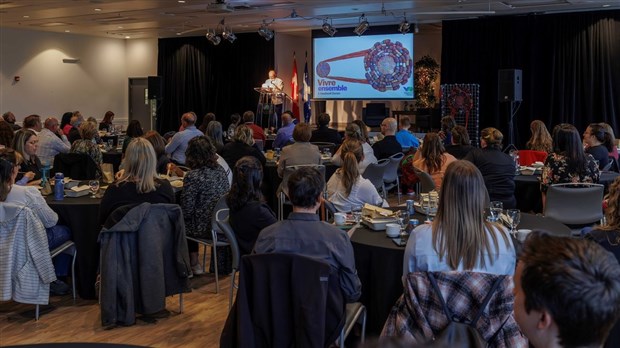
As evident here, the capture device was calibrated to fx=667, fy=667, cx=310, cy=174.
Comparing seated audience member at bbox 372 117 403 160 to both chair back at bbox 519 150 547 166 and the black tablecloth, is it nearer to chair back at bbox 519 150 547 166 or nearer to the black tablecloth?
chair back at bbox 519 150 547 166

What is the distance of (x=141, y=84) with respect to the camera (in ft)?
64.2

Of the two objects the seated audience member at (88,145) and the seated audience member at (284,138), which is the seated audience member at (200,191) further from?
the seated audience member at (284,138)

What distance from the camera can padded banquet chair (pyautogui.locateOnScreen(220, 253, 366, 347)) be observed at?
3006 mm

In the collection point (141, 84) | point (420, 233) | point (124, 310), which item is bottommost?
point (124, 310)

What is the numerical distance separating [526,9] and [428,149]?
7.01 m

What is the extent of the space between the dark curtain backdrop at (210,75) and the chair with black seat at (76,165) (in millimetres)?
10088

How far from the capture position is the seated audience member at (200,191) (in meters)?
5.57

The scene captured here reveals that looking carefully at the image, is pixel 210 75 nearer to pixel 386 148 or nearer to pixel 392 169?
pixel 386 148

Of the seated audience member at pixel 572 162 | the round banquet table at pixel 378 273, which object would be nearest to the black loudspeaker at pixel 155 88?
the seated audience member at pixel 572 162

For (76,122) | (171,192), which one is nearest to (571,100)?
(76,122)

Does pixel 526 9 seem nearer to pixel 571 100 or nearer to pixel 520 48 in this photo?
pixel 520 48

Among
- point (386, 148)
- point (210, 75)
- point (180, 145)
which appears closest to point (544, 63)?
point (386, 148)

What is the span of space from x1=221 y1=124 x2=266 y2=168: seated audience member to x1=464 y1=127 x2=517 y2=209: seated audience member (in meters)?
2.76

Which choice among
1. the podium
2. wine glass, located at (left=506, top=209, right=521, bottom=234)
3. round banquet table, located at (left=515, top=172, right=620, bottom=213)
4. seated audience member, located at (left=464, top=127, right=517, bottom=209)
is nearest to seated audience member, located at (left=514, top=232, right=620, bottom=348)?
wine glass, located at (left=506, top=209, right=521, bottom=234)
